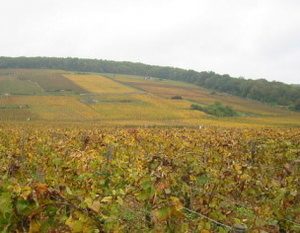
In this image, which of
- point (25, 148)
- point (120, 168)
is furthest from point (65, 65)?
point (120, 168)

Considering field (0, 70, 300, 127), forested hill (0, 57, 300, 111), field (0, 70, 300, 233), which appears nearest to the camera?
field (0, 70, 300, 233)

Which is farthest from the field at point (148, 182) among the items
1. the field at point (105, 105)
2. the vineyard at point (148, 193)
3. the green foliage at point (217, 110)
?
the green foliage at point (217, 110)

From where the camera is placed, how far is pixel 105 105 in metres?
54.1

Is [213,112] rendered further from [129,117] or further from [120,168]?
[120,168]

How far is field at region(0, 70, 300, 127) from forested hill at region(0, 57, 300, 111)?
19.4 ft

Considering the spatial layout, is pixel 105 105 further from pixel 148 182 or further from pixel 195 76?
pixel 195 76

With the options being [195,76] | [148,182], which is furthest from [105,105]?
[195,76]

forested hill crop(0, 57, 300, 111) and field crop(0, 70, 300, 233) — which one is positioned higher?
forested hill crop(0, 57, 300, 111)

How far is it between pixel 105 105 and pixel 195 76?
2209 inches

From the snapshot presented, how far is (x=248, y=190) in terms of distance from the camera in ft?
18.6

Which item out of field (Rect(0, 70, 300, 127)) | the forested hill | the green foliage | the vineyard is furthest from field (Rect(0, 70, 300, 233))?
the forested hill

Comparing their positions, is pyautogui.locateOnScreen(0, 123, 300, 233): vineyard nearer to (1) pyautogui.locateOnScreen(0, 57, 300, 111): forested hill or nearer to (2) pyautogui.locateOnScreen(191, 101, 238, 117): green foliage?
(2) pyautogui.locateOnScreen(191, 101, 238, 117): green foliage

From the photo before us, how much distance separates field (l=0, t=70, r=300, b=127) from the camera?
43750 mm

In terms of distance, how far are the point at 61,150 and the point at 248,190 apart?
4.65m
